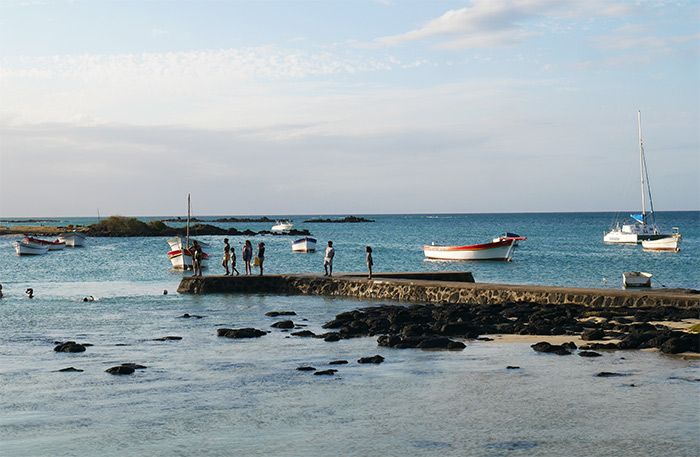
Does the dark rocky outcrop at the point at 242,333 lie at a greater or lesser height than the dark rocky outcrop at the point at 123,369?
lesser

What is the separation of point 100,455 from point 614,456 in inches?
272

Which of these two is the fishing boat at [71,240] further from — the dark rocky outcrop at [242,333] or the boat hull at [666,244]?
the dark rocky outcrop at [242,333]

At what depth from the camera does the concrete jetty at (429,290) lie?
24.5 metres

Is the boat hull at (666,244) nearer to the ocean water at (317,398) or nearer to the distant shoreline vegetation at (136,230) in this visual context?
the ocean water at (317,398)

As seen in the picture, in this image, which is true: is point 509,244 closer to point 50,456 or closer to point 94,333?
point 94,333

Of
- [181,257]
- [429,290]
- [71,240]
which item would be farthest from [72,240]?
[429,290]

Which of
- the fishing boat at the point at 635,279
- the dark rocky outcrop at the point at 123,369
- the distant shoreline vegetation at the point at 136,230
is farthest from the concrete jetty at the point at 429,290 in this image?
the distant shoreline vegetation at the point at 136,230

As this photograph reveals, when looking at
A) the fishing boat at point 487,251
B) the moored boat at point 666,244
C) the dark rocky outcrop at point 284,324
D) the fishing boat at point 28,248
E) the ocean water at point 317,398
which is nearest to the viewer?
the ocean water at point 317,398

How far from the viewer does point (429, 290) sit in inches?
1155

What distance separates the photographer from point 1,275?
50125 millimetres

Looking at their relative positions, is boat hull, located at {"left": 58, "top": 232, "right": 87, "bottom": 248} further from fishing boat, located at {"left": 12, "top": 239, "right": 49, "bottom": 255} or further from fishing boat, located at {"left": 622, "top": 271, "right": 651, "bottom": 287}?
fishing boat, located at {"left": 622, "top": 271, "right": 651, "bottom": 287}

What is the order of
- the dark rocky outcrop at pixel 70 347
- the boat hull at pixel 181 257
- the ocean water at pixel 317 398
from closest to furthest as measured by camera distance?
1. the ocean water at pixel 317 398
2. the dark rocky outcrop at pixel 70 347
3. the boat hull at pixel 181 257

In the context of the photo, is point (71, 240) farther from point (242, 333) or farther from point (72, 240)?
point (242, 333)

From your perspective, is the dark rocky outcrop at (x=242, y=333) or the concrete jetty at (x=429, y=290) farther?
the concrete jetty at (x=429, y=290)
